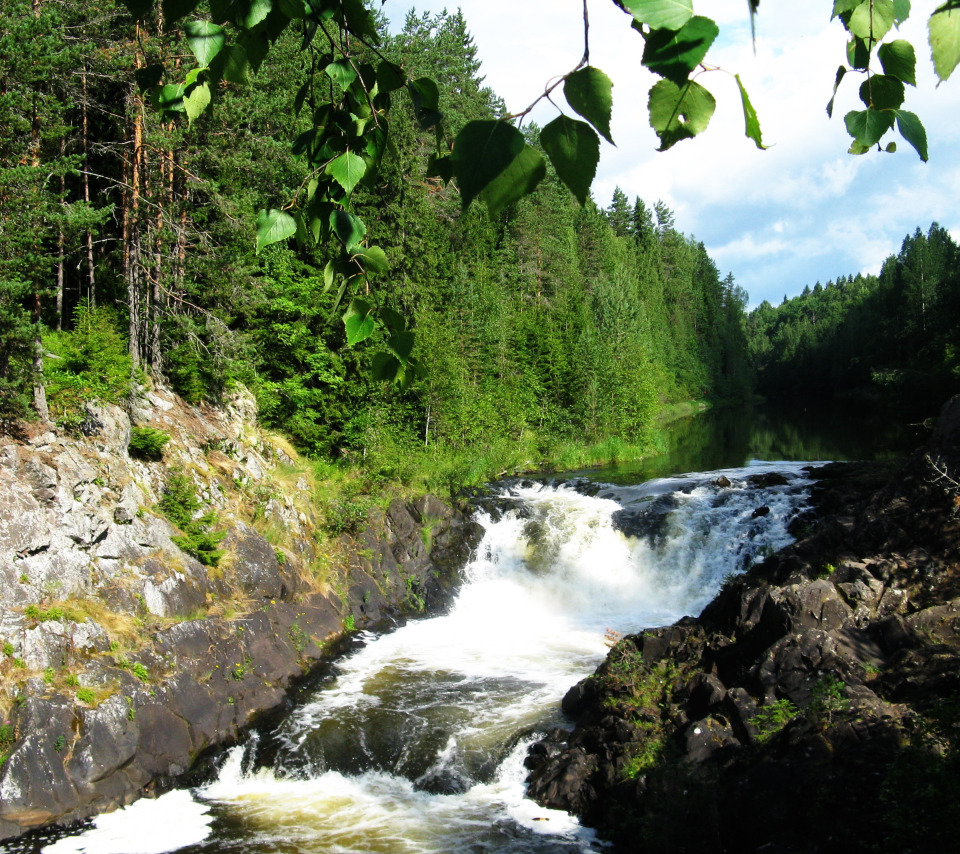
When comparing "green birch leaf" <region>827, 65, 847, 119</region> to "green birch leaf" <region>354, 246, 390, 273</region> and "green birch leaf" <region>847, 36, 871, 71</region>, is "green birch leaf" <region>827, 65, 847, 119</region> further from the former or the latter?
"green birch leaf" <region>354, 246, 390, 273</region>

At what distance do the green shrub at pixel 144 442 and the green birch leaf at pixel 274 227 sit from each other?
11.9 metres

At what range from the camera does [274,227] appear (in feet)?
5.07

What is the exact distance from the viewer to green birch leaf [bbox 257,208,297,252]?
5.02 feet

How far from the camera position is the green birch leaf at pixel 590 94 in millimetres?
917

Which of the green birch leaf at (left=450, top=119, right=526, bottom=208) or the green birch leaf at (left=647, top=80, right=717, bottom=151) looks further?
the green birch leaf at (left=647, top=80, right=717, bottom=151)

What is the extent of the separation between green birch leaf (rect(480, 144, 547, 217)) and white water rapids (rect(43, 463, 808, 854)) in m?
7.80

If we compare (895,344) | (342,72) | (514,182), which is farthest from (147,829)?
(895,344)

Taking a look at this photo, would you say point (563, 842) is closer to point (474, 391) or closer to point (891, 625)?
point (891, 625)

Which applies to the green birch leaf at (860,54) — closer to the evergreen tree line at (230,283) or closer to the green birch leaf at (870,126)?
the green birch leaf at (870,126)

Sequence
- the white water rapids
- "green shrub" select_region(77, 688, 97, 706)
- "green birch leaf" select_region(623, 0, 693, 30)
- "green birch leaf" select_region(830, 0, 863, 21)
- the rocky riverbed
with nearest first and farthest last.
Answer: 1. "green birch leaf" select_region(623, 0, 693, 30)
2. "green birch leaf" select_region(830, 0, 863, 21)
3. the rocky riverbed
4. the white water rapids
5. "green shrub" select_region(77, 688, 97, 706)

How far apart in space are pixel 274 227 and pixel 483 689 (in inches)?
439

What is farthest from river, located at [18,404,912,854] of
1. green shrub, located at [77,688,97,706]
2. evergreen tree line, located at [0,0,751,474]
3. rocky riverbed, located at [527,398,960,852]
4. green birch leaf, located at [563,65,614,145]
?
green birch leaf, located at [563,65,614,145]

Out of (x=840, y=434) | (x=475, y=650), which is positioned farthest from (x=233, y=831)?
(x=840, y=434)

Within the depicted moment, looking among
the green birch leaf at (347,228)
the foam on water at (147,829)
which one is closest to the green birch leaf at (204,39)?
the green birch leaf at (347,228)
